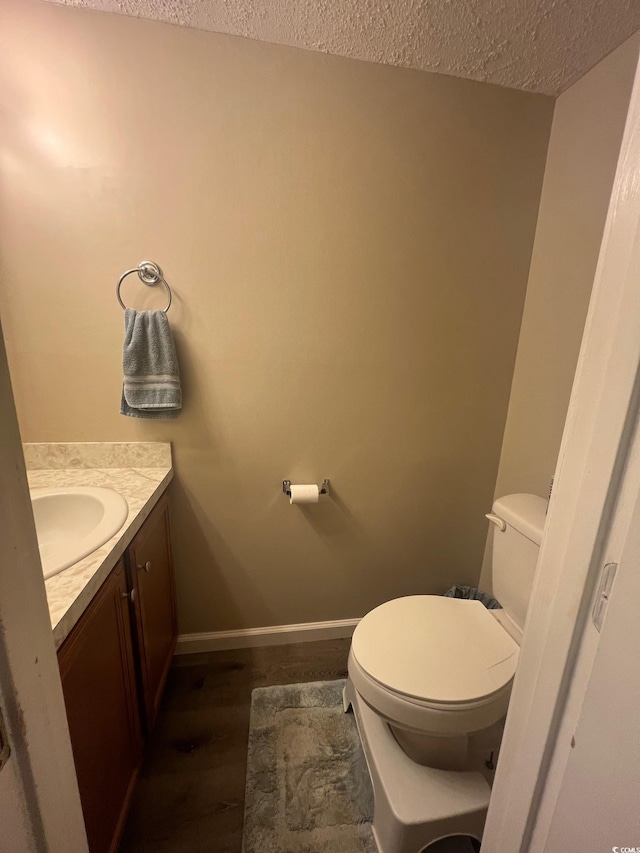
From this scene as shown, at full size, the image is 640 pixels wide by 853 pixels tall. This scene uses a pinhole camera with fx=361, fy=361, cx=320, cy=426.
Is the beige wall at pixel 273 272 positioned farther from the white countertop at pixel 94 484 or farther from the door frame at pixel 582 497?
the door frame at pixel 582 497

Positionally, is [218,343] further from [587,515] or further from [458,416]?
[587,515]

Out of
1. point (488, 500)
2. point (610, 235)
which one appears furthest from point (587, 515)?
point (488, 500)

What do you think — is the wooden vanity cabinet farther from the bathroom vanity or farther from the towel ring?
the towel ring

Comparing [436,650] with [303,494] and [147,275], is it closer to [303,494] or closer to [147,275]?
[303,494]

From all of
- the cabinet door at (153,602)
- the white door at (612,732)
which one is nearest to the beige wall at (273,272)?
the cabinet door at (153,602)

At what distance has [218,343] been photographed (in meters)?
1.38

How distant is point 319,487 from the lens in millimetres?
1564

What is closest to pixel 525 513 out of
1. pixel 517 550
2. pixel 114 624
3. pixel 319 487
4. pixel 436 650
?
pixel 517 550

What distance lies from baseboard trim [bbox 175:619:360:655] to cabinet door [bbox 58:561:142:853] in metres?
0.56

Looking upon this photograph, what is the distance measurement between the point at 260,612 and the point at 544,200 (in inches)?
82.9

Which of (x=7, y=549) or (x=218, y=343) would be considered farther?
(x=218, y=343)

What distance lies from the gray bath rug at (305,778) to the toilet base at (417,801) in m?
0.10

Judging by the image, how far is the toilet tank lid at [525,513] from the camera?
3.65 feet

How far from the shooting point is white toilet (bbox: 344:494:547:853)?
964 millimetres
